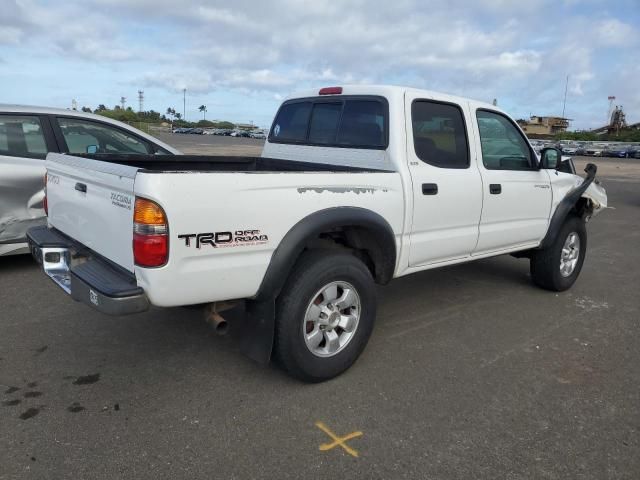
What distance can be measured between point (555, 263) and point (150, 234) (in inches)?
164

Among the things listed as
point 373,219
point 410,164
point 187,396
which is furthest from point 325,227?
point 187,396

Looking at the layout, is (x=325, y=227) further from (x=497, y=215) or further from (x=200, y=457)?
(x=497, y=215)

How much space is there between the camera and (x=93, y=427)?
113 inches

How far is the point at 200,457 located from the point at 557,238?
13.5 feet

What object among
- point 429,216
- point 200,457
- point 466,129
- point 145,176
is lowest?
point 200,457

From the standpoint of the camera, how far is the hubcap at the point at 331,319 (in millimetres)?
3330

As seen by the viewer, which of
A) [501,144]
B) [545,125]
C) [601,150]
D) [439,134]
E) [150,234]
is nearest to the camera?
[150,234]

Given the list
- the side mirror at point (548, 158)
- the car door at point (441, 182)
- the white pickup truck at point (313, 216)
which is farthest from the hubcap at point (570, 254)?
the car door at point (441, 182)

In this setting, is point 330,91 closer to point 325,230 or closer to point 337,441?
point 325,230

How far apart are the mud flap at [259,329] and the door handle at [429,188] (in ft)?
4.70

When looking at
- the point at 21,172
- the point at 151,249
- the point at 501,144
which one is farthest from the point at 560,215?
the point at 21,172

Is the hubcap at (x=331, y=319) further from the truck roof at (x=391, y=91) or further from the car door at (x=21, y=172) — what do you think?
the car door at (x=21, y=172)

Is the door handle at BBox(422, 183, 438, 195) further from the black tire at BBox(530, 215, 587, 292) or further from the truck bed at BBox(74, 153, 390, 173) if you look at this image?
the black tire at BBox(530, 215, 587, 292)

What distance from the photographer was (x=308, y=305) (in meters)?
3.22
